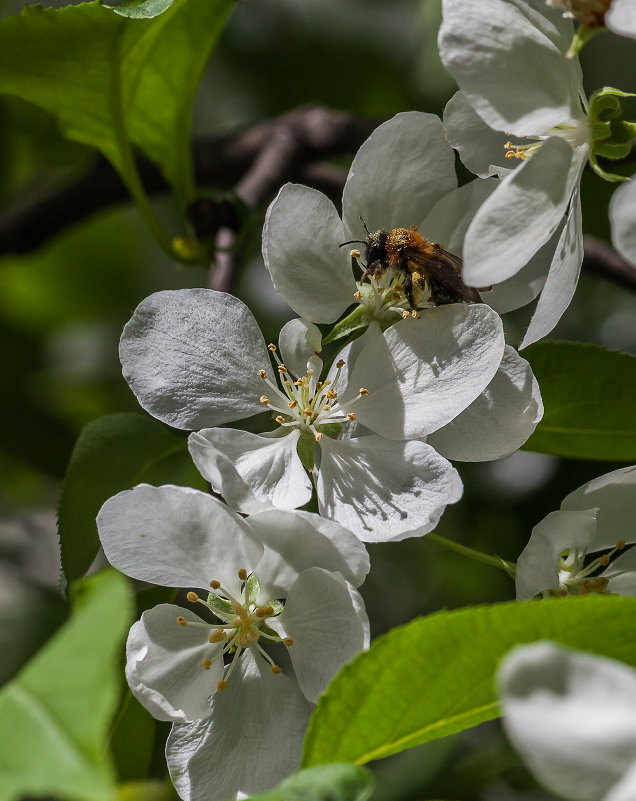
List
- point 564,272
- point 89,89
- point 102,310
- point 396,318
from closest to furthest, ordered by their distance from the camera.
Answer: point 564,272 → point 396,318 → point 89,89 → point 102,310

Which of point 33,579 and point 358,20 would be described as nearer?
point 33,579

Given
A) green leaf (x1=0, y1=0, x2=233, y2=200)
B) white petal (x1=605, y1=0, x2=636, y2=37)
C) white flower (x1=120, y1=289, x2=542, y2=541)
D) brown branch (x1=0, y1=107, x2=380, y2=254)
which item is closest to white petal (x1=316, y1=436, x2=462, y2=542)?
white flower (x1=120, y1=289, x2=542, y2=541)

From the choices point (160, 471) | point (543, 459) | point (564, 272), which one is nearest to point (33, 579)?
point (160, 471)

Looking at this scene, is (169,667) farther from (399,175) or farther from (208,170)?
(208,170)

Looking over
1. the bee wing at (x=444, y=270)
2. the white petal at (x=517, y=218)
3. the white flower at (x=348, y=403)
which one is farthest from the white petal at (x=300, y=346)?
the white petal at (x=517, y=218)

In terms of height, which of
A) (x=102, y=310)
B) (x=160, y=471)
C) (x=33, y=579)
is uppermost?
(x=160, y=471)

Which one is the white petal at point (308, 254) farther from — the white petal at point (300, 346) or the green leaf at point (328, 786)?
the green leaf at point (328, 786)

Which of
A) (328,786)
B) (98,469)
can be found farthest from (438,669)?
(98,469)

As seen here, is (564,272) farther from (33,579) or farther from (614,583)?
(33,579)
